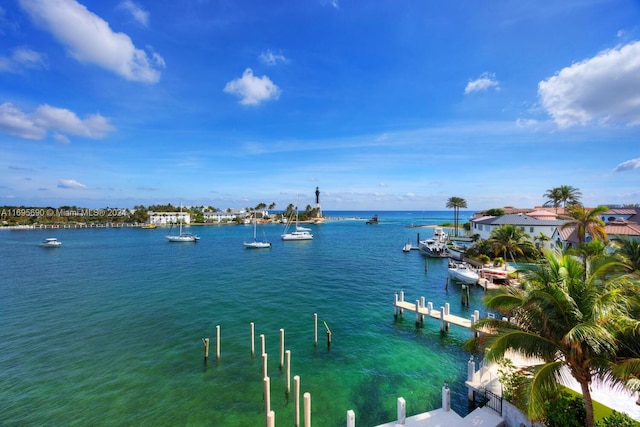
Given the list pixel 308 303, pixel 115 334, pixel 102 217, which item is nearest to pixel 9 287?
pixel 115 334

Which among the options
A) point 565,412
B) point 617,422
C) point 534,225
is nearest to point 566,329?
point 617,422

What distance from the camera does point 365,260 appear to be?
2451 inches

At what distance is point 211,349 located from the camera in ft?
74.1

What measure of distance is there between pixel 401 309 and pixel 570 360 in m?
20.9

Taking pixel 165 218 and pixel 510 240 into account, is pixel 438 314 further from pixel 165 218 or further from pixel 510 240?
pixel 165 218

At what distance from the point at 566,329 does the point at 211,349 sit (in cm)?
2225

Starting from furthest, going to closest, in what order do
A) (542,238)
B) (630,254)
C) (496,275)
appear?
→ (542,238) → (496,275) → (630,254)

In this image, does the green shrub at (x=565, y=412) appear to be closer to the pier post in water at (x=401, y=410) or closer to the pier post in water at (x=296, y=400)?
the pier post in water at (x=401, y=410)

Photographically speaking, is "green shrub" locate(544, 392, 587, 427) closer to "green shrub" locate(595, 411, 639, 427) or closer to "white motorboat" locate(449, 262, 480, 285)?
"green shrub" locate(595, 411, 639, 427)

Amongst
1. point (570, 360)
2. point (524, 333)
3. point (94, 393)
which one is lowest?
point (94, 393)

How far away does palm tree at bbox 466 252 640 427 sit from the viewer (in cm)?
852

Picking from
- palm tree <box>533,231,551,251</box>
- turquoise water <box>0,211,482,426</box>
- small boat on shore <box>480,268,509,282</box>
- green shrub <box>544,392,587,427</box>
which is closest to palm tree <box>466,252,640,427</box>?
green shrub <box>544,392,587,427</box>

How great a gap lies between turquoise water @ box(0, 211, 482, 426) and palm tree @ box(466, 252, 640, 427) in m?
8.24

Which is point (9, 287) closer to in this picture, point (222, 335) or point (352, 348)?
point (222, 335)
